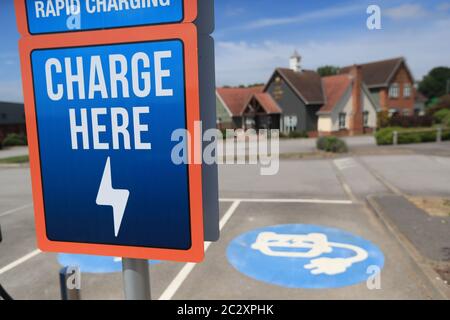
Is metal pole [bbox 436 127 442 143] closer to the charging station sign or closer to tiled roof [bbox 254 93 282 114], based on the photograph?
tiled roof [bbox 254 93 282 114]

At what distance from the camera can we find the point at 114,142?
1.13m

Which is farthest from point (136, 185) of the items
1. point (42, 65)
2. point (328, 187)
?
point (328, 187)

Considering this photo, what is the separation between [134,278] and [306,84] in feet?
120

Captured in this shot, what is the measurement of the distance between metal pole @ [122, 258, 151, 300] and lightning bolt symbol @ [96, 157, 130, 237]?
170 mm

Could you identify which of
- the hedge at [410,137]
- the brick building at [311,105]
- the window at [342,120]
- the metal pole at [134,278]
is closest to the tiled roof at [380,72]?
the brick building at [311,105]

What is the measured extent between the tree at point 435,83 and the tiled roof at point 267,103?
197 feet

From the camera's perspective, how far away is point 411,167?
49.5 ft

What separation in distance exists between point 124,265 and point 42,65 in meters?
0.77

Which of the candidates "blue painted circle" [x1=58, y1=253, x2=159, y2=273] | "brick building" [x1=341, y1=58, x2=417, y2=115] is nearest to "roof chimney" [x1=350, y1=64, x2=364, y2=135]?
"brick building" [x1=341, y1=58, x2=417, y2=115]

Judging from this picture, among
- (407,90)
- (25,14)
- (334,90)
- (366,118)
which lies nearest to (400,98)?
(407,90)

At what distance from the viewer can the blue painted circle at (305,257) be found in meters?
5.15

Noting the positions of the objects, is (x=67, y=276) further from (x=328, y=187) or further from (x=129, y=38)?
(x=328, y=187)

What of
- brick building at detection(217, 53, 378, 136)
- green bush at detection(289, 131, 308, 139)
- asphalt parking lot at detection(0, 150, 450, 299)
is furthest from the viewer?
brick building at detection(217, 53, 378, 136)

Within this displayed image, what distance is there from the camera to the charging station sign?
1053 millimetres
